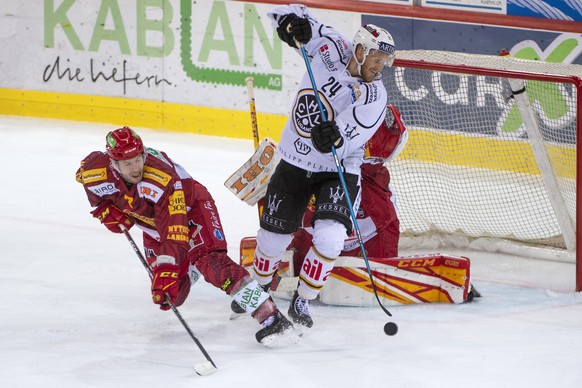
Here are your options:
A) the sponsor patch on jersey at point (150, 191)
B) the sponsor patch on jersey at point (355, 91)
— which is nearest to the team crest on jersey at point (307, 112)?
Answer: the sponsor patch on jersey at point (355, 91)

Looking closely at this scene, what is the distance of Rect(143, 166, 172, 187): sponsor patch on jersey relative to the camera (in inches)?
167

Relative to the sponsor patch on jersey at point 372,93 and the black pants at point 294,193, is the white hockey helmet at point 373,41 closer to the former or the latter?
the sponsor patch on jersey at point 372,93

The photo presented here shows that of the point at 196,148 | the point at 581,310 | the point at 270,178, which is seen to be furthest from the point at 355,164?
the point at 196,148

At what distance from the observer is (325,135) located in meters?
4.25

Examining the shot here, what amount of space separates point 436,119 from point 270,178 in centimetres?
156

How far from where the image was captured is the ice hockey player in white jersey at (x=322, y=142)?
4340 millimetres

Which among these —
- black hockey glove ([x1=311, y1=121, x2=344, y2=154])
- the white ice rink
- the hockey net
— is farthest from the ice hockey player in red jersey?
the hockey net

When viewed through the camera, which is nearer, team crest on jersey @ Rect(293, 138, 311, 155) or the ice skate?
the ice skate

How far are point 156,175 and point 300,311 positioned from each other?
2.53 feet

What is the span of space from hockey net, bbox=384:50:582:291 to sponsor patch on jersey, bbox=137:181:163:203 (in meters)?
1.61

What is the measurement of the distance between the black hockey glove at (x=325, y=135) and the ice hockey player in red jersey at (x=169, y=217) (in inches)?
20.4

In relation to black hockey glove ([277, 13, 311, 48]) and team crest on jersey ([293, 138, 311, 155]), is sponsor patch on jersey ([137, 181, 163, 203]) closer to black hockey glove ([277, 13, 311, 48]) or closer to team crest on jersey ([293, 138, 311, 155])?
team crest on jersey ([293, 138, 311, 155])

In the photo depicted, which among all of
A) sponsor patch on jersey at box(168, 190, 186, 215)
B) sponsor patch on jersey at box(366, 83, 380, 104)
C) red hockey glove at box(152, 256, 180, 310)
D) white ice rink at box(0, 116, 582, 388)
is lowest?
white ice rink at box(0, 116, 582, 388)

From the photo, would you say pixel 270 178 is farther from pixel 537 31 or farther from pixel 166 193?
pixel 537 31
